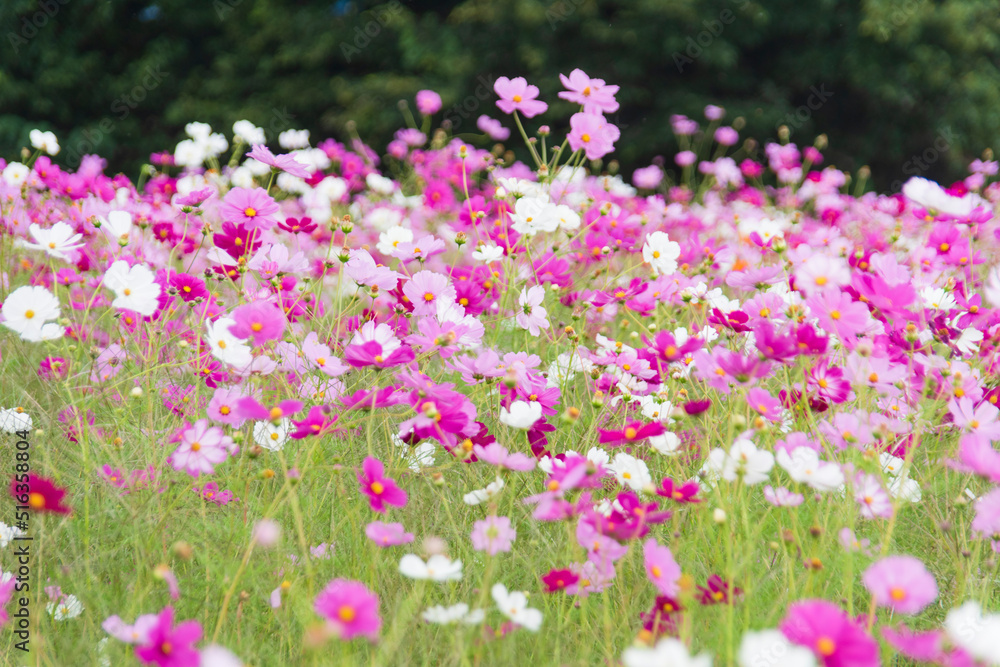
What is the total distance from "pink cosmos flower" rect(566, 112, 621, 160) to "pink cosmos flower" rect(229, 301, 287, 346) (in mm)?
851

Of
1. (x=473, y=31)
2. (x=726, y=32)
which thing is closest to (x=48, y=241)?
(x=473, y=31)

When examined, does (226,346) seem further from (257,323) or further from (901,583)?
(901,583)

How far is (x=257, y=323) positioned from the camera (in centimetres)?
93

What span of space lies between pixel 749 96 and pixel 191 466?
7.58 meters

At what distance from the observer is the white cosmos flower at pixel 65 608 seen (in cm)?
92

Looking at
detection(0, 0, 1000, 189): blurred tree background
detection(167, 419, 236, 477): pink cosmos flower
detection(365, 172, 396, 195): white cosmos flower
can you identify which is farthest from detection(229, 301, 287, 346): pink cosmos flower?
detection(0, 0, 1000, 189): blurred tree background

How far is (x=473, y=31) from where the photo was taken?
6.93 m
